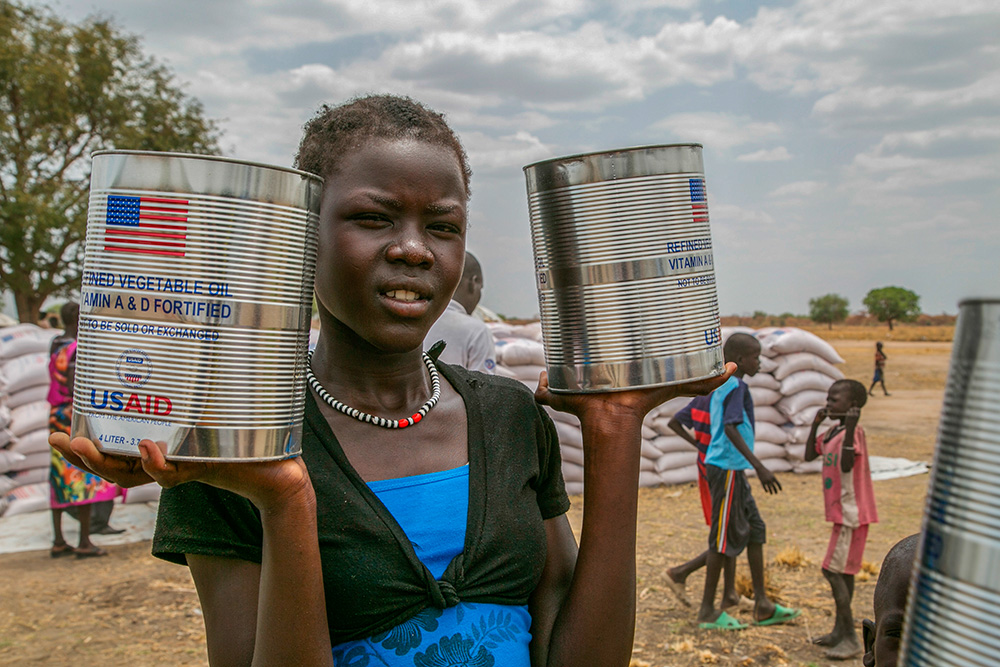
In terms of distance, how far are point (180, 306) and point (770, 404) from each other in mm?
8447

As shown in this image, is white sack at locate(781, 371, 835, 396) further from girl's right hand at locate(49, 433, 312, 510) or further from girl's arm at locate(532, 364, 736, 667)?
girl's right hand at locate(49, 433, 312, 510)

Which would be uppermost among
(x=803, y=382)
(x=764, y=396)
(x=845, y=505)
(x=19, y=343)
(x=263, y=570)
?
(x=19, y=343)

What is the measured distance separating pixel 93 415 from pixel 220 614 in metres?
0.35

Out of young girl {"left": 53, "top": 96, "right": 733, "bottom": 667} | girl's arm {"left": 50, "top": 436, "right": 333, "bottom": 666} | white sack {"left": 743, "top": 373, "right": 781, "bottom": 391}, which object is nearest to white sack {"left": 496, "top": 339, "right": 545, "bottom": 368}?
white sack {"left": 743, "top": 373, "right": 781, "bottom": 391}

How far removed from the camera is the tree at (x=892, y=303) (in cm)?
5944

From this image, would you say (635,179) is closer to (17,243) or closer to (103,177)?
(103,177)

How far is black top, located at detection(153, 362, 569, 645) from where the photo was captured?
1082mm

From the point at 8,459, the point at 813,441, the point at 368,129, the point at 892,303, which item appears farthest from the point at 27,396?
the point at 892,303

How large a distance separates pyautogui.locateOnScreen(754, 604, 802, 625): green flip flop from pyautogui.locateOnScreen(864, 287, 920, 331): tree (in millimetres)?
59899

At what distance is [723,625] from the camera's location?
14.8 feet

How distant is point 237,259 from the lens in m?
0.94

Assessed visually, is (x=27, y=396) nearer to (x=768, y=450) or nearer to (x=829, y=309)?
(x=768, y=450)

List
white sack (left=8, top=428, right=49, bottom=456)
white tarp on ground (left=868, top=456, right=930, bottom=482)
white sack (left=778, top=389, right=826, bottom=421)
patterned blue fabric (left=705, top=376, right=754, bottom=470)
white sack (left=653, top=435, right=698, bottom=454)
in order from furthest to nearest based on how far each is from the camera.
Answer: white tarp on ground (left=868, top=456, right=930, bottom=482)
white sack (left=778, top=389, right=826, bottom=421)
white sack (left=653, top=435, right=698, bottom=454)
white sack (left=8, top=428, right=49, bottom=456)
patterned blue fabric (left=705, top=376, right=754, bottom=470)

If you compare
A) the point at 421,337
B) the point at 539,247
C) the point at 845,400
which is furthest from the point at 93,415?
the point at 845,400
